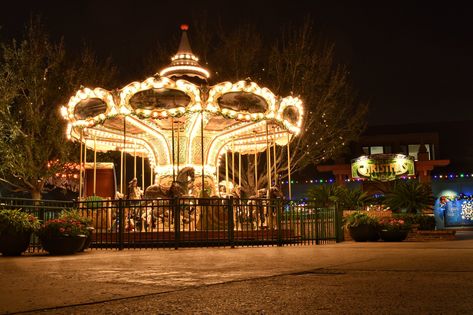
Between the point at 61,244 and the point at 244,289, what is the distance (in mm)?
7132

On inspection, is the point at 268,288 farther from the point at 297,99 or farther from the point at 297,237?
the point at 297,99

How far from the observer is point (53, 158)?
27.8 metres

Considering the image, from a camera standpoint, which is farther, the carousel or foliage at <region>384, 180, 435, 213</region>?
foliage at <region>384, 180, 435, 213</region>

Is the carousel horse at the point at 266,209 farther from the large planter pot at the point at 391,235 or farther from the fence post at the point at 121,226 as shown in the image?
the large planter pot at the point at 391,235

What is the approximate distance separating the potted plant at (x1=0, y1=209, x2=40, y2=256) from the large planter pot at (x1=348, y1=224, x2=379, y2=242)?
34.3 feet

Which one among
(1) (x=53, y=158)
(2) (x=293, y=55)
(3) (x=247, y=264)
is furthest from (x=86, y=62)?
(3) (x=247, y=264)

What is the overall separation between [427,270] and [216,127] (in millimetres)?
14748

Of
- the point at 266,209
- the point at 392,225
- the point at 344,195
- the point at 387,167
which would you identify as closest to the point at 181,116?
the point at 266,209

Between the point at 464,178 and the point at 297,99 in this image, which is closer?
the point at 297,99

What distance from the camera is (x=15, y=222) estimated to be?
1093 centimetres

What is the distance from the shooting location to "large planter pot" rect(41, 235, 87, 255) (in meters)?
11.1

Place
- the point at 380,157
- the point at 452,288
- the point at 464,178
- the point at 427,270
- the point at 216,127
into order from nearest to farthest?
the point at 452,288 → the point at 427,270 → the point at 216,127 → the point at 380,157 → the point at 464,178

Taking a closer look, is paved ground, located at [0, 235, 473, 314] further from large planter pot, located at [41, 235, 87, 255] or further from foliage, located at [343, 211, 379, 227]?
foliage, located at [343, 211, 379, 227]

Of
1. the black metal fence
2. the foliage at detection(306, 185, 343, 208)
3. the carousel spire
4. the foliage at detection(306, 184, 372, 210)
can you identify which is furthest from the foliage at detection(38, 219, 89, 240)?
the foliage at detection(306, 184, 372, 210)
